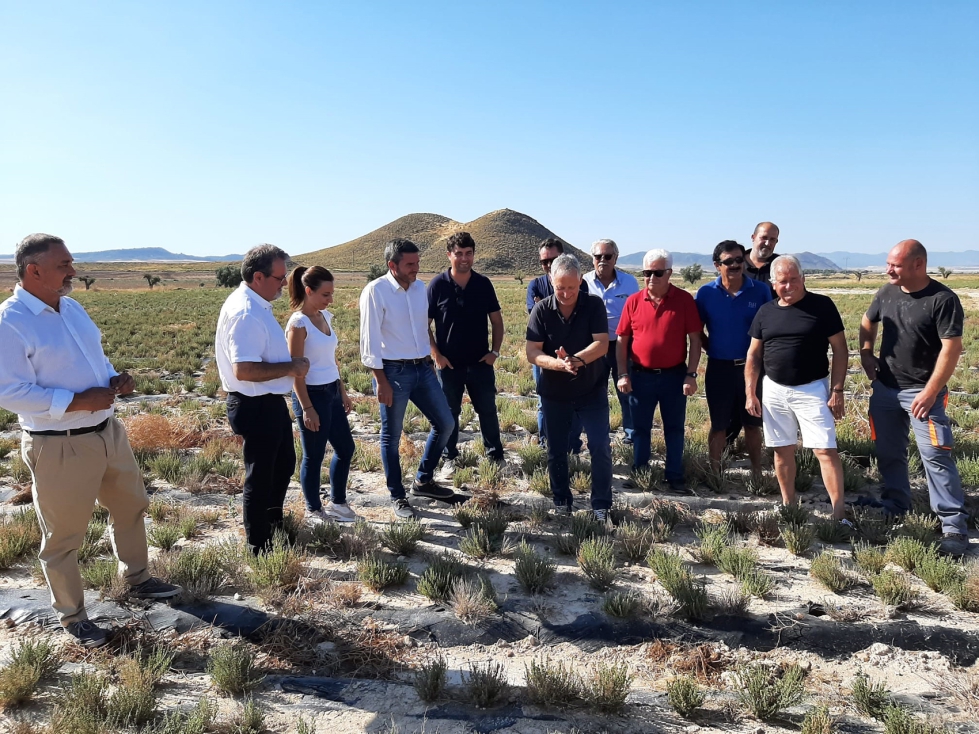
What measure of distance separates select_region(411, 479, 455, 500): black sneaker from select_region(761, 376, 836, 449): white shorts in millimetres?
2772

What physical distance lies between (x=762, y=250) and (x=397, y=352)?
146 inches

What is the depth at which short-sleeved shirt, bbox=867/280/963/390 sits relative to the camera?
4373mm

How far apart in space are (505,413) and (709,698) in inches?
252

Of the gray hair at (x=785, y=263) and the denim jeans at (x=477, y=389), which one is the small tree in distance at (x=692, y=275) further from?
the gray hair at (x=785, y=263)

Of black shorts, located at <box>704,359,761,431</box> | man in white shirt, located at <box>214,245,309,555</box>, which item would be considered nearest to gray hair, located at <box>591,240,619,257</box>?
black shorts, located at <box>704,359,761,431</box>

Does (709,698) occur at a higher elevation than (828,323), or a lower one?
lower

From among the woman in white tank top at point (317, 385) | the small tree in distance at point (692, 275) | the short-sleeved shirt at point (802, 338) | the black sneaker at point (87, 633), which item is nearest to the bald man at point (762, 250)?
the short-sleeved shirt at point (802, 338)

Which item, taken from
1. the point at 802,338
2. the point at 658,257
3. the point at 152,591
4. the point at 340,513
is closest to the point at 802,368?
the point at 802,338

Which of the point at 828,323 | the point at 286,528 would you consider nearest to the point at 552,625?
the point at 286,528

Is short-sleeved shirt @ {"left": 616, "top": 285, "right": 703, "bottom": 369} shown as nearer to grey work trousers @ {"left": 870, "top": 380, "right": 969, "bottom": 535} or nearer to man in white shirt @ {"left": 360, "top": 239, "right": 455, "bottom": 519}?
grey work trousers @ {"left": 870, "top": 380, "right": 969, "bottom": 535}

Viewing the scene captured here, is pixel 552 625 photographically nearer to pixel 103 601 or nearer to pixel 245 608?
pixel 245 608

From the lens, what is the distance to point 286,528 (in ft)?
15.7

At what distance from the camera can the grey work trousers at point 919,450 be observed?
4.48m

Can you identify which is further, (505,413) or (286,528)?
(505,413)
